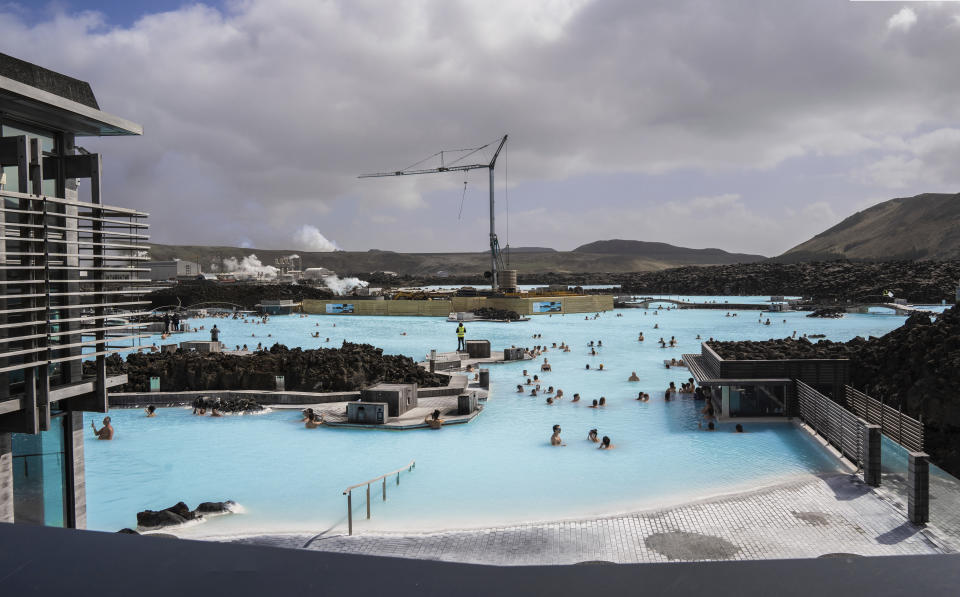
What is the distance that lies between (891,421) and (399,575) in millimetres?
12137

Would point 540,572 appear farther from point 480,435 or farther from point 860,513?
point 480,435

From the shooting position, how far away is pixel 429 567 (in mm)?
1413

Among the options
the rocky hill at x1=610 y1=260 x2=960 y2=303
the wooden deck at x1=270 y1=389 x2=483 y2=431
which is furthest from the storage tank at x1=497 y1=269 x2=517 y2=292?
the wooden deck at x1=270 y1=389 x2=483 y2=431

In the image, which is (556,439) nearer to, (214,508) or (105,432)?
(214,508)

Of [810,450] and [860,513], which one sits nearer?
[860,513]

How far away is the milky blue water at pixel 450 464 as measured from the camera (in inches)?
410

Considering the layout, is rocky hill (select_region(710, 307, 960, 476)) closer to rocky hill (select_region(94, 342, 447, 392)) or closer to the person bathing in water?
the person bathing in water

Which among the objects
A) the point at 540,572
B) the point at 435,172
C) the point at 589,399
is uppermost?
the point at 435,172

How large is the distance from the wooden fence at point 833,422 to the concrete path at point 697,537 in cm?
118

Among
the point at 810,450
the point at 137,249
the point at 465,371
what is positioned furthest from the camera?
the point at 465,371

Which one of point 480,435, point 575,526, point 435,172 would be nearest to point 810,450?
point 575,526

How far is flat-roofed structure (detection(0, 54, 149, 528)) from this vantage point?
14.3ft

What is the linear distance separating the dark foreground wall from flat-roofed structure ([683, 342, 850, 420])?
1425 cm

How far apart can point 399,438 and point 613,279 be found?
116551mm
